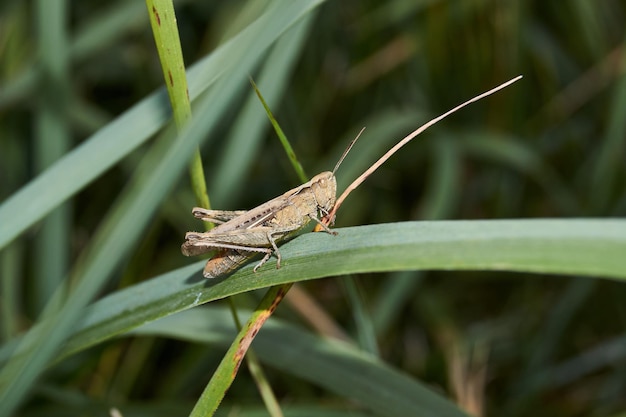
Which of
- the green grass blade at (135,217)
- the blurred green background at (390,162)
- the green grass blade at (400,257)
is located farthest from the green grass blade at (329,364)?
the green grass blade at (135,217)

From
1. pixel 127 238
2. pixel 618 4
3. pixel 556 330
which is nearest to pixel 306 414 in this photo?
pixel 127 238

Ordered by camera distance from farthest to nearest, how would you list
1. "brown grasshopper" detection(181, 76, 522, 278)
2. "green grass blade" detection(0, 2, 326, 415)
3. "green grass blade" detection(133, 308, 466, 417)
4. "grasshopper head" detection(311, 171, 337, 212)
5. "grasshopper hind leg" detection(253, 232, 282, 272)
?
1. "grasshopper head" detection(311, 171, 337, 212)
2. "brown grasshopper" detection(181, 76, 522, 278)
3. "green grass blade" detection(133, 308, 466, 417)
4. "grasshopper hind leg" detection(253, 232, 282, 272)
5. "green grass blade" detection(0, 2, 326, 415)

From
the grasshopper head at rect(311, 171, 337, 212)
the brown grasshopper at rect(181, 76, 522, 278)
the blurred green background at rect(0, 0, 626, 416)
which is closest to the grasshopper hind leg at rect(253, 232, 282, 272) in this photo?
the brown grasshopper at rect(181, 76, 522, 278)

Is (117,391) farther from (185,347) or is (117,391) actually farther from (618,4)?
(618,4)

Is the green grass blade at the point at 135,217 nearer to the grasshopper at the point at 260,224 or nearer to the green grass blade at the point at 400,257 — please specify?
the green grass blade at the point at 400,257

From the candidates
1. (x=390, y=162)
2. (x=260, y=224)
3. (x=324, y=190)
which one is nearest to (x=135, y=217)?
(x=260, y=224)

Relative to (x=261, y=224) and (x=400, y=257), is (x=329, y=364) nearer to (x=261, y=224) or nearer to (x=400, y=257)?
(x=261, y=224)

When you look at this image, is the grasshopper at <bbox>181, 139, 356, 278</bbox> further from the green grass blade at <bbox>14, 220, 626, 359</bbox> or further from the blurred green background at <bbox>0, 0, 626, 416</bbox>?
the blurred green background at <bbox>0, 0, 626, 416</bbox>

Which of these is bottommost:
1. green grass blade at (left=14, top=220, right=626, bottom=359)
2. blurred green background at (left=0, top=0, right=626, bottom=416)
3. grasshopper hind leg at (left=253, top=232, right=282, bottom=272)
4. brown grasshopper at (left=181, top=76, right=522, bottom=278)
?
green grass blade at (left=14, top=220, right=626, bottom=359)
